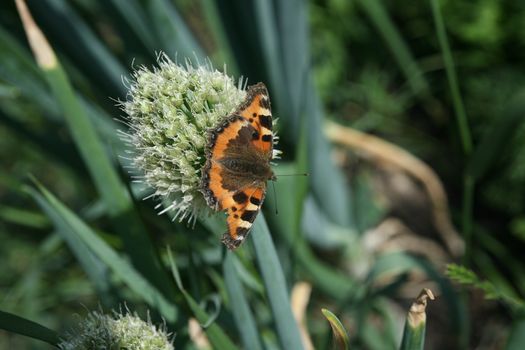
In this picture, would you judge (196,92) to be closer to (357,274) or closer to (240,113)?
(240,113)

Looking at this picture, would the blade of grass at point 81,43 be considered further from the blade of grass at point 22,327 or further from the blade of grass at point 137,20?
the blade of grass at point 22,327

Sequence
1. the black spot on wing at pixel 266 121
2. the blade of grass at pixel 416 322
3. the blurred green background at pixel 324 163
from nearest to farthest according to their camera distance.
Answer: the blade of grass at pixel 416 322 < the black spot on wing at pixel 266 121 < the blurred green background at pixel 324 163

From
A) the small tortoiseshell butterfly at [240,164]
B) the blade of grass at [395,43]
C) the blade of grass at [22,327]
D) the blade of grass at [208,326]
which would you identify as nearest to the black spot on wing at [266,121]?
the small tortoiseshell butterfly at [240,164]

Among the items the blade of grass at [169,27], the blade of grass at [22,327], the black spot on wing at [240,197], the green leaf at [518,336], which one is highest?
the blade of grass at [169,27]

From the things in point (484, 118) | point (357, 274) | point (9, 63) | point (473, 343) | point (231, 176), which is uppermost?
point (9, 63)

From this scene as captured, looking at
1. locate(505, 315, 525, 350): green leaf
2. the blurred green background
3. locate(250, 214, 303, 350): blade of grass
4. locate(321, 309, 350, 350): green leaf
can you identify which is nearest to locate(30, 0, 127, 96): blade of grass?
the blurred green background

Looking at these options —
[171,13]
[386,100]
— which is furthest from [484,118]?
[171,13]

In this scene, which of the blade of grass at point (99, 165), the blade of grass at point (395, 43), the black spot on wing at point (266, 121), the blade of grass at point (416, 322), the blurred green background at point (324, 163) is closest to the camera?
the blade of grass at point (416, 322)
